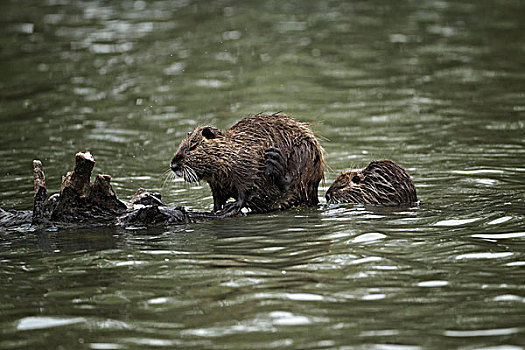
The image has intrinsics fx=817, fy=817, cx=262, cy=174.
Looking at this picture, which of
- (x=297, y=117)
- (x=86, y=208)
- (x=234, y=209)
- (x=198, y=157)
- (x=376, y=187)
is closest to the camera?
(x=86, y=208)

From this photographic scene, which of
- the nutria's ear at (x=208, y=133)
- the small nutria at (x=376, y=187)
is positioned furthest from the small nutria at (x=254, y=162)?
the small nutria at (x=376, y=187)

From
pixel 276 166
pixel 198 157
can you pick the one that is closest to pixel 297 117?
pixel 276 166

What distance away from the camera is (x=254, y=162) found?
7008 millimetres

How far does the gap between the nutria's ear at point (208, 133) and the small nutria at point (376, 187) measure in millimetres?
1294

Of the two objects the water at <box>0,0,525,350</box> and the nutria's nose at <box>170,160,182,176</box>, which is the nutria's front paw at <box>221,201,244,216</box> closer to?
the water at <box>0,0,525,350</box>

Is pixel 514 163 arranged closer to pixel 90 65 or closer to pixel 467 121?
pixel 467 121

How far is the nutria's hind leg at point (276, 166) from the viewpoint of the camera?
22.9ft

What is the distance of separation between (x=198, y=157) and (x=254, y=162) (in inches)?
19.0

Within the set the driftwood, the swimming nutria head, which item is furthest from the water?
the swimming nutria head

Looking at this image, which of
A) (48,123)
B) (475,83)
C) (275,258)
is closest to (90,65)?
(48,123)

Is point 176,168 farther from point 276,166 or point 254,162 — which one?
point 276,166

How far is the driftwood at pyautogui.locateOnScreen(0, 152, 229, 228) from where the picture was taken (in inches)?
251

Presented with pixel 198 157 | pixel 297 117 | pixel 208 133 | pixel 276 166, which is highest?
pixel 208 133

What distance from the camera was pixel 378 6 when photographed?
19062 mm
